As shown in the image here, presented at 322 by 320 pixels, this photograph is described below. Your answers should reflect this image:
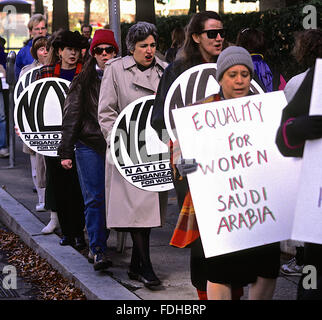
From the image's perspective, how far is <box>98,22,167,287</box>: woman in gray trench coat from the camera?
6008 millimetres

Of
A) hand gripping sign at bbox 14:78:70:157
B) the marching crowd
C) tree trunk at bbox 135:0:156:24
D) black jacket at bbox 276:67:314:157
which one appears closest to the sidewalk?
the marching crowd

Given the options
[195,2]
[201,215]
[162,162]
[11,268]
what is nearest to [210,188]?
[201,215]

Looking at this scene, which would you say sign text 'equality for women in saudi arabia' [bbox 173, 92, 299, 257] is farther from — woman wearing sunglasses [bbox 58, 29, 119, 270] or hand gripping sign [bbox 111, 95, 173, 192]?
woman wearing sunglasses [bbox 58, 29, 119, 270]

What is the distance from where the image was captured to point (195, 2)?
18.6 metres

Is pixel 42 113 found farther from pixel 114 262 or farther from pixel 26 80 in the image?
pixel 114 262

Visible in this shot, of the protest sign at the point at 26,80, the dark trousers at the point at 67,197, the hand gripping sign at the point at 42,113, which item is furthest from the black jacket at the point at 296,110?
the protest sign at the point at 26,80

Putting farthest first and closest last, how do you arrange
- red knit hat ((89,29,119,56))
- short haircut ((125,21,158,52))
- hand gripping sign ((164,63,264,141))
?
red knit hat ((89,29,119,56)) < short haircut ((125,21,158,52)) < hand gripping sign ((164,63,264,141))

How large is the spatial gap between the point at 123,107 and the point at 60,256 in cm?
147

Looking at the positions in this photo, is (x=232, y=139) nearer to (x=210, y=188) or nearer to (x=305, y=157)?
(x=210, y=188)

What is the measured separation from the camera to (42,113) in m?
7.51

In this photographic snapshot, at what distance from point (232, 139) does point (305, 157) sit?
0.51 meters

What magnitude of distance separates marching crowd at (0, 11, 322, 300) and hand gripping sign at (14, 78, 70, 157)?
0.39ft

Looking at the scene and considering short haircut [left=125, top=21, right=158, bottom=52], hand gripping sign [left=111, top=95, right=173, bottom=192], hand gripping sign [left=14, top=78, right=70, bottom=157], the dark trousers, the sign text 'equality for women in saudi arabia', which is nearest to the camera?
the sign text 'equality for women in saudi arabia'

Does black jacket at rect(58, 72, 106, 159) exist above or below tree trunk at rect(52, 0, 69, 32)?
below
